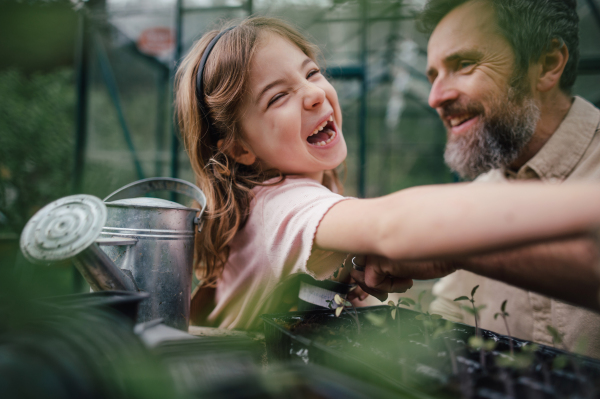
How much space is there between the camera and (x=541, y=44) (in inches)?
53.4

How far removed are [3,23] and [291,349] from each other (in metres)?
2.65

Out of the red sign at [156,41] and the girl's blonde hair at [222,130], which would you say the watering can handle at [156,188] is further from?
the red sign at [156,41]

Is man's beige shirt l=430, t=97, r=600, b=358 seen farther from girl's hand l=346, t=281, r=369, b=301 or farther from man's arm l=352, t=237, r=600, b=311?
man's arm l=352, t=237, r=600, b=311

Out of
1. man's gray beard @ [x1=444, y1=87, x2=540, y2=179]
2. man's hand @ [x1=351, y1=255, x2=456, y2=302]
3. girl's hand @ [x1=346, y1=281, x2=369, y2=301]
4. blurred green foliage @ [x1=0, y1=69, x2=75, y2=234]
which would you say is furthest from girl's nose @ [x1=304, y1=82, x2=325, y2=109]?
blurred green foliage @ [x1=0, y1=69, x2=75, y2=234]

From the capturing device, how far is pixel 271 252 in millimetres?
853

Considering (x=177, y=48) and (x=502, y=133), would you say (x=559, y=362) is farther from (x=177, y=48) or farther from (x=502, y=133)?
(x=177, y=48)

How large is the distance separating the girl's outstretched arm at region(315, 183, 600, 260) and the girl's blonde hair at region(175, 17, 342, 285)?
540mm

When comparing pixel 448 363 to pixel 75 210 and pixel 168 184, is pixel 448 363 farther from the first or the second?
pixel 168 184

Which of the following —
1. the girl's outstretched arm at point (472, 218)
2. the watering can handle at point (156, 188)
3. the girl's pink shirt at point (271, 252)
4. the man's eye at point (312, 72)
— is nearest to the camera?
the girl's outstretched arm at point (472, 218)

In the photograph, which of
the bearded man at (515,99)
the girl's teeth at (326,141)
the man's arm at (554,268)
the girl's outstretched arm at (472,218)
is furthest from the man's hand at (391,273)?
the bearded man at (515,99)

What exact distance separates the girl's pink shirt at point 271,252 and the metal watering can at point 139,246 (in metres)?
0.18

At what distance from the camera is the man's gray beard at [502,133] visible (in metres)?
1.39

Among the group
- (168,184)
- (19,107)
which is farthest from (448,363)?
(19,107)

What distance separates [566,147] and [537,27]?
48 cm
